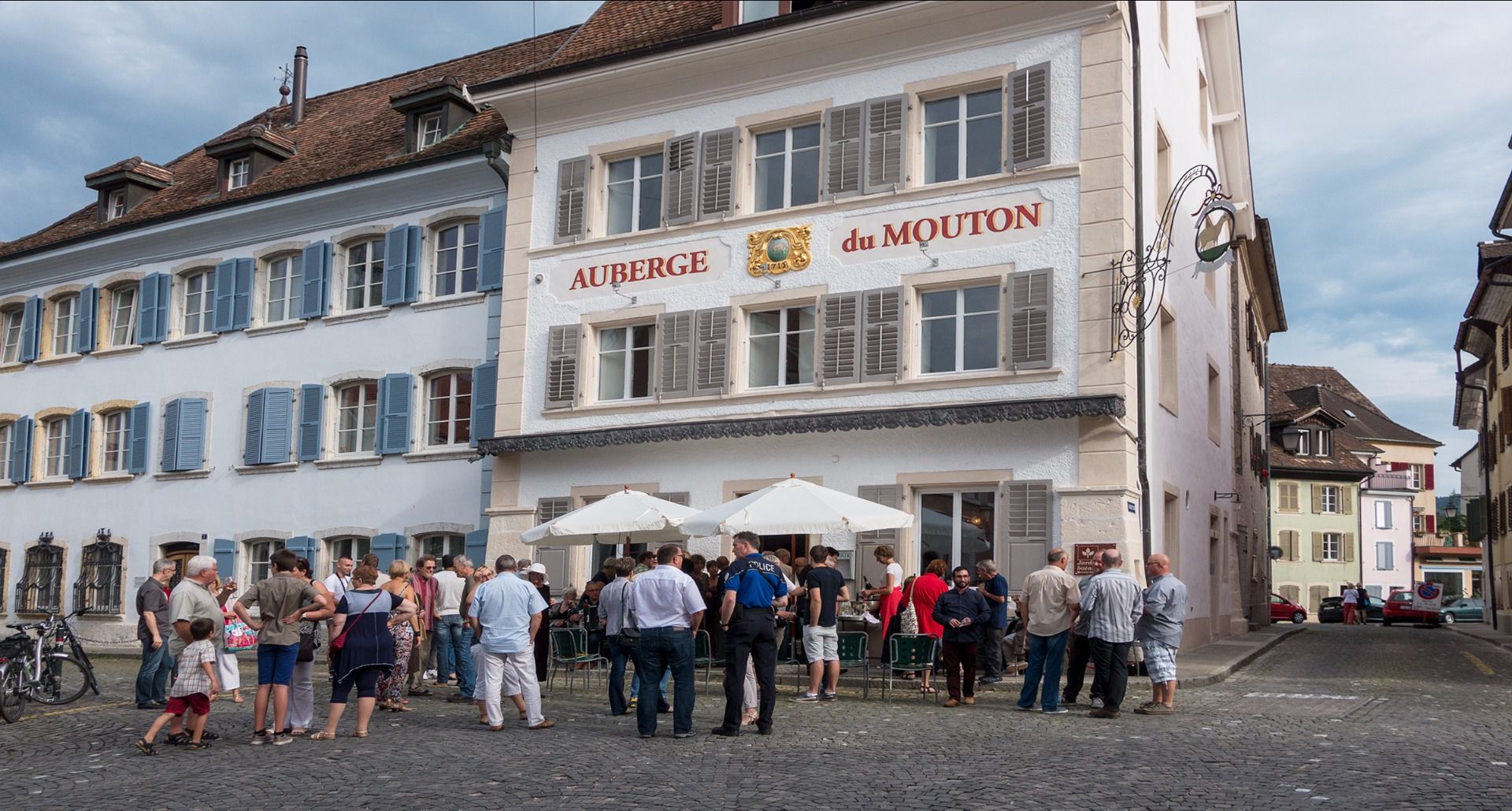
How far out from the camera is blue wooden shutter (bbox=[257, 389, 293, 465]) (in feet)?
78.1

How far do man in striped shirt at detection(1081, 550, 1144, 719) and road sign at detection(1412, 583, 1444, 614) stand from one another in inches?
1578

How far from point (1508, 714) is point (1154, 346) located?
25.0ft

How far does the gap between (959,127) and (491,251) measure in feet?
25.1

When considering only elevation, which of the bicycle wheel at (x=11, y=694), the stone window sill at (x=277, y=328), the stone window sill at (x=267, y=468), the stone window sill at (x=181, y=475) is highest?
the stone window sill at (x=277, y=328)

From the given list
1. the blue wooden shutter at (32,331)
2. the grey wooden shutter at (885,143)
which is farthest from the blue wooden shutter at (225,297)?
the grey wooden shutter at (885,143)

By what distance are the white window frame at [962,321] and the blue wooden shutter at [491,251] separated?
6987 millimetres

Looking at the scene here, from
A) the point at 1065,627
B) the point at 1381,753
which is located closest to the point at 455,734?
the point at 1065,627

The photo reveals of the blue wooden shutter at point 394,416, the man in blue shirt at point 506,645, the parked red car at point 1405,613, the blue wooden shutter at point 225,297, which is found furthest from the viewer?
the parked red car at point 1405,613

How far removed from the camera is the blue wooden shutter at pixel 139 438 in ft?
84.0

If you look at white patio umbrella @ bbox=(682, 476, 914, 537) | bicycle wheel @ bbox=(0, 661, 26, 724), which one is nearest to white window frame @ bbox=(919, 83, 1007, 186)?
white patio umbrella @ bbox=(682, 476, 914, 537)

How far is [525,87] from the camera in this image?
2120 cm

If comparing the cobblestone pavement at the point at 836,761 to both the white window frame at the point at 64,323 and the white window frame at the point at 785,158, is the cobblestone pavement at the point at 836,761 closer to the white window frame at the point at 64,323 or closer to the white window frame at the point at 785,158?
the white window frame at the point at 785,158

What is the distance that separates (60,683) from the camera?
1416 cm

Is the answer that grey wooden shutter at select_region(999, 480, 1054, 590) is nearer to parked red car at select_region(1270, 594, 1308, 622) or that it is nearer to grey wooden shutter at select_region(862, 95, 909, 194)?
grey wooden shutter at select_region(862, 95, 909, 194)
